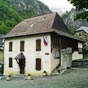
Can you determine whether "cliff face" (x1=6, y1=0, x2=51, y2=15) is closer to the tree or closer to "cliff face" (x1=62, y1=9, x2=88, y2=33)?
"cliff face" (x1=62, y1=9, x2=88, y2=33)

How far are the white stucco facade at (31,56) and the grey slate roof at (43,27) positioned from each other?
1.07 metres

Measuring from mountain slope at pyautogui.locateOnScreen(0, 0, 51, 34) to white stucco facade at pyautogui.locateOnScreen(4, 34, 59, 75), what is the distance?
50.4m

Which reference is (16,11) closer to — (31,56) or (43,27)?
(43,27)

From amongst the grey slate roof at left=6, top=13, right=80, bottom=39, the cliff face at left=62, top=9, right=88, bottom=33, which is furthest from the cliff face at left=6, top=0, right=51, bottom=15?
the grey slate roof at left=6, top=13, right=80, bottom=39

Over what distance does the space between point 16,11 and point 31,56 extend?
9339 centimetres

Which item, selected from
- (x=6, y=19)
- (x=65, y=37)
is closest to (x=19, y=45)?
(x=65, y=37)

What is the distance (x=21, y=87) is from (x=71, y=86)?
4.66 m

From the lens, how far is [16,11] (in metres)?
134

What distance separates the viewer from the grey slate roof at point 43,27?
139ft

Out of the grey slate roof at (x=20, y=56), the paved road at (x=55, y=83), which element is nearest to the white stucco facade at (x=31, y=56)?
the grey slate roof at (x=20, y=56)

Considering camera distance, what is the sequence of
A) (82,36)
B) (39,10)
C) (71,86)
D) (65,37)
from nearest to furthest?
(71,86), (65,37), (82,36), (39,10)

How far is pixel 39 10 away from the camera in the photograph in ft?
512

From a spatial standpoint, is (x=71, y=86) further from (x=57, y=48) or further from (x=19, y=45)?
(x=19, y=45)

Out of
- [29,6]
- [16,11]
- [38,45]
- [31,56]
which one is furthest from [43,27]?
[29,6]
